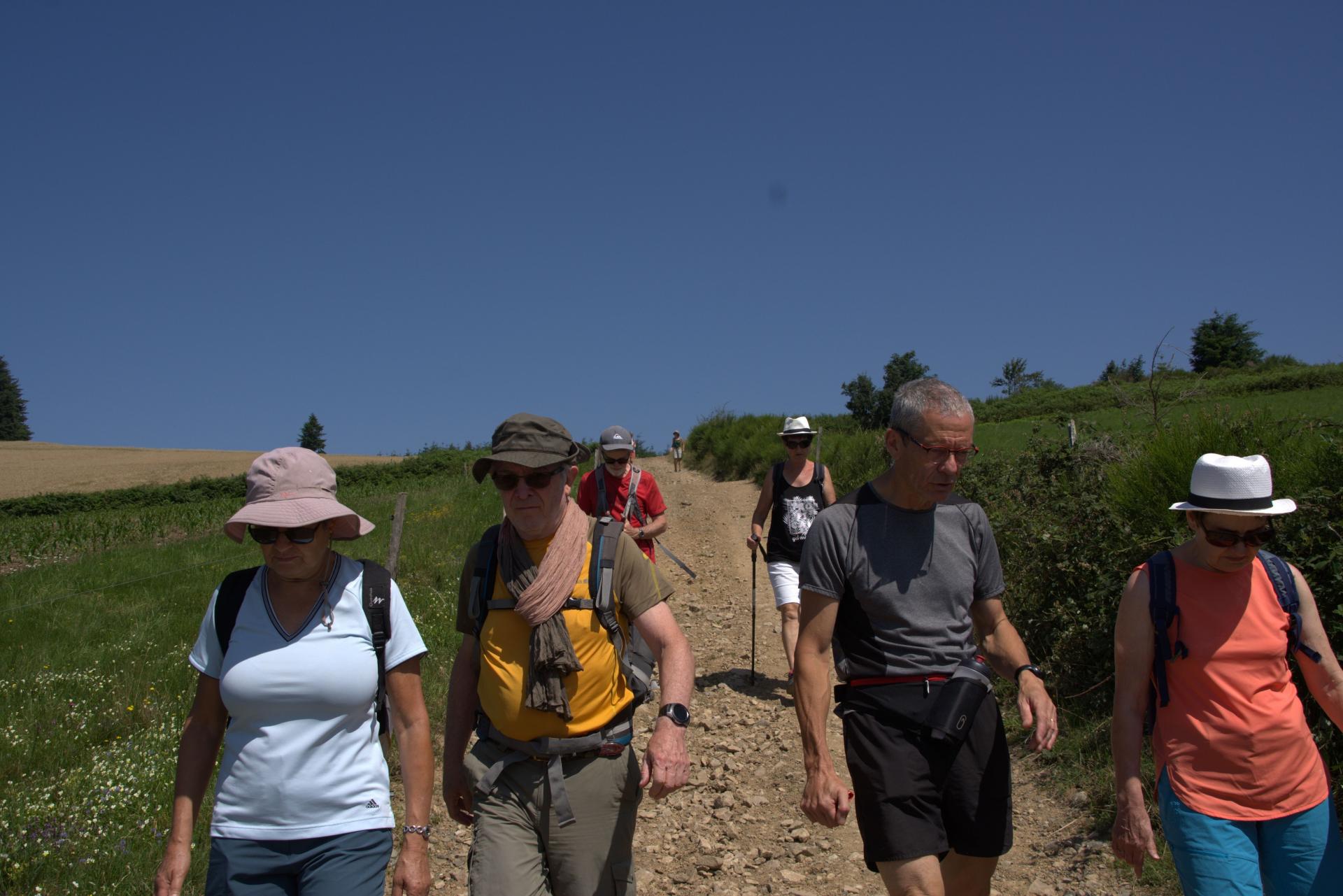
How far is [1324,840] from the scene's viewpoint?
9.03 ft

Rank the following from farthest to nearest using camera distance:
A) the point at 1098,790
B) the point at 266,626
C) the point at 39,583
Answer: the point at 39,583 → the point at 1098,790 → the point at 266,626

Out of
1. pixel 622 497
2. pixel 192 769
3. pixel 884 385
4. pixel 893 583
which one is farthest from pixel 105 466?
pixel 893 583

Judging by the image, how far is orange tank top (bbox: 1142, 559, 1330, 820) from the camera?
2.78m

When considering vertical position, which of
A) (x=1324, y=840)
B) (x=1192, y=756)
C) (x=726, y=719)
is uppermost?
(x=1192, y=756)

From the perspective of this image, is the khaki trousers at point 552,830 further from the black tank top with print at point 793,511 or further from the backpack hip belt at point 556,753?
the black tank top with print at point 793,511

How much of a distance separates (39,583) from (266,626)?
44.7 ft

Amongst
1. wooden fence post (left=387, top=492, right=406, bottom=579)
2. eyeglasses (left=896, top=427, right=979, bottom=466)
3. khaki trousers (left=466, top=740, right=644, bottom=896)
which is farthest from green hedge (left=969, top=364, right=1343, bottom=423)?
khaki trousers (left=466, top=740, right=644, bottom=896)

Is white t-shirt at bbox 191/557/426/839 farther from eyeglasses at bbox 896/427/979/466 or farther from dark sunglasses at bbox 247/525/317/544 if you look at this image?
eyeglasses at bbox 896/427/979/466

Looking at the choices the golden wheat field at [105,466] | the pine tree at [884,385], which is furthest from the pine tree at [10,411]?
the pine tree at [884,385]

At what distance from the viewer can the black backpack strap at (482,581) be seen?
2.95 m

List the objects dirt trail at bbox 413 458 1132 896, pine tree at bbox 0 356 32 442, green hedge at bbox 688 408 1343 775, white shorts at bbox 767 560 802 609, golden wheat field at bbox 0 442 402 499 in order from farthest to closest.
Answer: pine tree at bbox 0 356 32 442, golden wheat field at bbox 0 442 402 499, white shorts at bbox 767 560 802 609, green hedge at bbox 688 408 1343 775, dirt trail at bbox 413 458 1132 896

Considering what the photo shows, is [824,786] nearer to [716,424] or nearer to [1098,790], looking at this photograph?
[1098,790]

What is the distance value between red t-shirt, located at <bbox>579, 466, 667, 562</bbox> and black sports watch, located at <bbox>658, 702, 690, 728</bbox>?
4.06 m

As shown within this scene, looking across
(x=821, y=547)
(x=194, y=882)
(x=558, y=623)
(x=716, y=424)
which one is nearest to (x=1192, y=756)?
(x=821, y=547)
